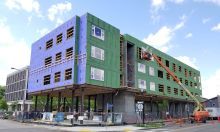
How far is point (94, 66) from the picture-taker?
117ft

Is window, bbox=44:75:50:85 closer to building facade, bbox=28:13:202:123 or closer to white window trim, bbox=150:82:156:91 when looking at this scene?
building facade, bbox=28:13:202:123

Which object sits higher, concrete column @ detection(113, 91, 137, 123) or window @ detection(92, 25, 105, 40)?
window @ detection(92, 25, 105, 40)

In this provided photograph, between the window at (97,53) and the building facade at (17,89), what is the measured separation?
57.7m

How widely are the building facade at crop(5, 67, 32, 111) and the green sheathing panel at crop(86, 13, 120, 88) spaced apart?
5632cm

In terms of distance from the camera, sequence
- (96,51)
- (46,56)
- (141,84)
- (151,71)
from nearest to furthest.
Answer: (96,51) < (46,56) < (141,84) < (151,71)

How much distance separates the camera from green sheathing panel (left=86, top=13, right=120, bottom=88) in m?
35.5

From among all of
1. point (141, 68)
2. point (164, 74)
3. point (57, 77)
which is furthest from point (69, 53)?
point (164, 74)

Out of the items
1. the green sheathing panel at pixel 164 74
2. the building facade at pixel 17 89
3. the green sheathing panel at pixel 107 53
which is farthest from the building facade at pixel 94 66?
the building facade at pixel 17 89

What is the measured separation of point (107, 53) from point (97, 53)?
2434 mm

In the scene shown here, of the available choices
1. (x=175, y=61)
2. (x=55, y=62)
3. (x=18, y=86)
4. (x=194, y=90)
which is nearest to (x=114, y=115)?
(x=55, y=62)

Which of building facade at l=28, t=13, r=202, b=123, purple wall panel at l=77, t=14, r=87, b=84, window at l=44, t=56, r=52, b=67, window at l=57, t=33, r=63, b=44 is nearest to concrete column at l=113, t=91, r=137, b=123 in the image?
building facade at l=28, t=13, r=202, b=123

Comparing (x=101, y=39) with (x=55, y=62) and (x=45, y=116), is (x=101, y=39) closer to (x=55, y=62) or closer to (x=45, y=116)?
(x=55, y=62)

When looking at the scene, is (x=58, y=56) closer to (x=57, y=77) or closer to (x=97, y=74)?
(x=57, y=77)

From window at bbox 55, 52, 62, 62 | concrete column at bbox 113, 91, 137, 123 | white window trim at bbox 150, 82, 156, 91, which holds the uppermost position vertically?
window at bbox 55, 52, 62, 62
